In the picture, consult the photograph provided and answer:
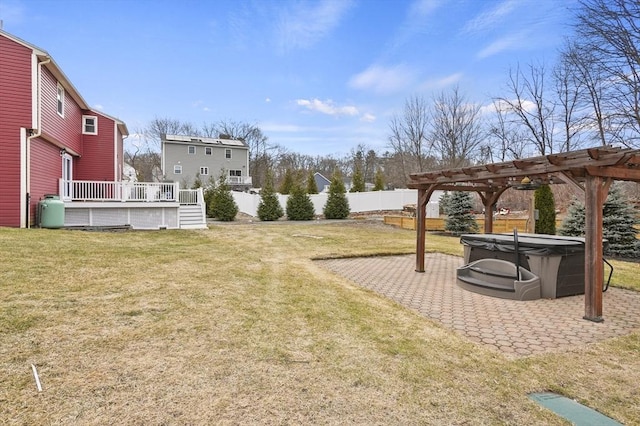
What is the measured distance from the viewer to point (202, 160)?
118 ft

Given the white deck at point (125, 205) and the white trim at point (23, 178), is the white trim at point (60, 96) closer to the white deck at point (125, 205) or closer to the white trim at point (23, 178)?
the white deck at point (125, 205)

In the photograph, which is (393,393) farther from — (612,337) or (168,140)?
(168,140)

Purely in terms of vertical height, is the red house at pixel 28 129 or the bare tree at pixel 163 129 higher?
the bare tree at pixel 163 129

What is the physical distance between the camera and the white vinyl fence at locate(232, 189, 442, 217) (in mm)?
24500

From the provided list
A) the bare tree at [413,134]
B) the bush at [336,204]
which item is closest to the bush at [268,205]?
the bush at [336,204]

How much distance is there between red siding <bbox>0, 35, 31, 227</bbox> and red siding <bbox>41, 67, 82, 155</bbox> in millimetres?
704

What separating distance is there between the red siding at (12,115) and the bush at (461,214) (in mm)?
15988

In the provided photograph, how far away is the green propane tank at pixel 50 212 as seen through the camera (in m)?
11.1

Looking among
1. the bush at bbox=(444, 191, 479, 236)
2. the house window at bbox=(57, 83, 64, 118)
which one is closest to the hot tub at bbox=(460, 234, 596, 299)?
the bush at bbox=(444, 191, 479, 236)

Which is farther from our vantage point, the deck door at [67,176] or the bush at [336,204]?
the bush at [336,204]

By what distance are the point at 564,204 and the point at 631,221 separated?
1104 centimetres

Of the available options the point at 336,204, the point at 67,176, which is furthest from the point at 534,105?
the point at 67,176

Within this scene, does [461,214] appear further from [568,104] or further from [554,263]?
[554,263]

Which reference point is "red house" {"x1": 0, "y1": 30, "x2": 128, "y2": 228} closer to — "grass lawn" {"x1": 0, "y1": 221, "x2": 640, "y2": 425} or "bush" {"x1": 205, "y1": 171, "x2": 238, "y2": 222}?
"grass lawn" {"x1": 0, "y1": 221, "x2": 640, "y2": 425}
